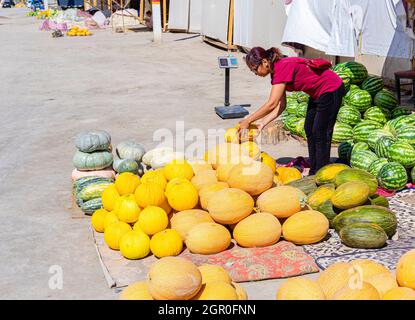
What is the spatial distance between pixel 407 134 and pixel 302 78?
1847 millimetres

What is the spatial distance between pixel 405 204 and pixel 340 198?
1246mm

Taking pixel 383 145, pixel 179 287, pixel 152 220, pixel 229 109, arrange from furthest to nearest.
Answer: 1. pixel 229 109
2. pixel 383 145
3. pixel 152 220
4. pixel 179 287

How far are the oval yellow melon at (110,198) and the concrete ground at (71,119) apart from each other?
0.37m

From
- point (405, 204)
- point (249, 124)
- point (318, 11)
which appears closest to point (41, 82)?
point (318, 11)

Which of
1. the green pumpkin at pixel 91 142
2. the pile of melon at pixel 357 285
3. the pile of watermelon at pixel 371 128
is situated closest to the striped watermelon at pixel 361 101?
the pile of watermelon at pixel 371 128

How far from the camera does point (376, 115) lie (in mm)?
7977

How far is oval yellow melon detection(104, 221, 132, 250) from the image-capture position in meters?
4.89

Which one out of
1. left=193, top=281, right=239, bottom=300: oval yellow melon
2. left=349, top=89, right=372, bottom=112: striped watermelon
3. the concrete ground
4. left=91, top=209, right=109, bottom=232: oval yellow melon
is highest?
left=349, top=89, right=372, bottom=112: striped watermelon

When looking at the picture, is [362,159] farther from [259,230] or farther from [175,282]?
[175,282]

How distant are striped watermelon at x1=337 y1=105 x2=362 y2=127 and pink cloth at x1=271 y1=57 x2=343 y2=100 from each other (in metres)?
2.02

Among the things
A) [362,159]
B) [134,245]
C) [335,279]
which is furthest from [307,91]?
[335,279]

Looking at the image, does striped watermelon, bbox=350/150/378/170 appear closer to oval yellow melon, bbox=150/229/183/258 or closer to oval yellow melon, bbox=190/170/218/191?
oval yellow melon, bbox=190/170/218/191

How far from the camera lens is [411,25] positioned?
9094 millimetres

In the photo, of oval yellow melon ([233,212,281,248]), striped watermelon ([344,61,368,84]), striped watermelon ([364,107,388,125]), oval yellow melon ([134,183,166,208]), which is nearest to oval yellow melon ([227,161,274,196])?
oval yellow melon ([233,212,281,248])
